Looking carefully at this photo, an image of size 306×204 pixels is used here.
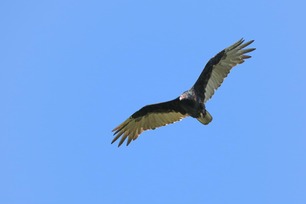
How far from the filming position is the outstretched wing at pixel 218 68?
19.8 meters

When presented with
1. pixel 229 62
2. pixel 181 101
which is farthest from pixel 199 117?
pixel 229 62

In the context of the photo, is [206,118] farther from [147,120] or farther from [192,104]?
[147,120]

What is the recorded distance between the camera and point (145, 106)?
20.7 metres

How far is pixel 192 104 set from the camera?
1945 cm

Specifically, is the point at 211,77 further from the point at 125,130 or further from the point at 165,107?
the point at 125,130

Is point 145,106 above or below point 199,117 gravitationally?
above

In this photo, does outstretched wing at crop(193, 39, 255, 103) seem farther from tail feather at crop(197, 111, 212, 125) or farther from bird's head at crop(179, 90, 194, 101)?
tail feather at crop(197, 111, 212, 125)

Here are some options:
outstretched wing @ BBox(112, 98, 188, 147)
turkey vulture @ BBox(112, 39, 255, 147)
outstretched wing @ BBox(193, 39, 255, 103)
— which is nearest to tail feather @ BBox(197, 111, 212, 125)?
turkey vulture @ BBox(112, 39, 255, 147)

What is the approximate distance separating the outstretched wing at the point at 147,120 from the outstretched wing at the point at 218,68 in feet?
3.80

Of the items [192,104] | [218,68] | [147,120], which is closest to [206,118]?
[192,104]

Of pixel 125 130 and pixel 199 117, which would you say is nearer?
pixel 199 117

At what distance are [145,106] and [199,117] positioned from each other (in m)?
2.07

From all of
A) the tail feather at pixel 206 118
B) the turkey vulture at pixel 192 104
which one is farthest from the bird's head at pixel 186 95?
the tail feather at pixel 206 118

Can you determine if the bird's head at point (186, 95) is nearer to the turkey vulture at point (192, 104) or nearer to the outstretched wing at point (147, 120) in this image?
the turkey vulture at point (192, 104)
